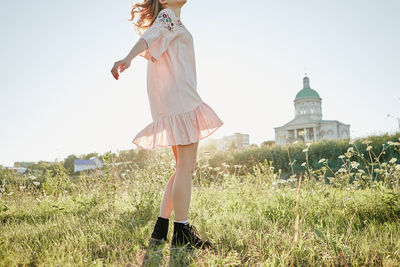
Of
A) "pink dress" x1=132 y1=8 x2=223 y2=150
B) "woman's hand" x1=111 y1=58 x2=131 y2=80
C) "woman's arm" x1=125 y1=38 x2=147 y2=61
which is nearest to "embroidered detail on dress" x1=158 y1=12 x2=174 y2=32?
"pink dress" x1=132 y1=8 x2=223 y2=150

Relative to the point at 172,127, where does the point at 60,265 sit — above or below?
below

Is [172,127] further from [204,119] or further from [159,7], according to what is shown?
[159,7]

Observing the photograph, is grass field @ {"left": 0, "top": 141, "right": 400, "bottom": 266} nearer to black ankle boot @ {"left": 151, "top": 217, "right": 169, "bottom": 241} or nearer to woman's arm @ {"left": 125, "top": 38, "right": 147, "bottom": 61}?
black ankle boot @ {"left": 151, "top": 217, "right": 169, "bottom": 241}

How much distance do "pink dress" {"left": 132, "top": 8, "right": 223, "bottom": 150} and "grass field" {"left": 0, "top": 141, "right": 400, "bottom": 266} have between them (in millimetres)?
791

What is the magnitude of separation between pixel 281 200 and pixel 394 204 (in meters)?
0.99

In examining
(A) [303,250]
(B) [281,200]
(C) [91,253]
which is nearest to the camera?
(A) [303,250]

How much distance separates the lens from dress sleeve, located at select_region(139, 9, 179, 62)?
1.82 metres

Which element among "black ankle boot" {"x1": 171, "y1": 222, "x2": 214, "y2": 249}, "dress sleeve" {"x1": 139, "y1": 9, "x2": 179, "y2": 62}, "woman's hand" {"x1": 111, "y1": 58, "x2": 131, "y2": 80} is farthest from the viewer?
"black ankle boot" {"x1": 171, "y1": 222, "x2": 214, "y2": 249}

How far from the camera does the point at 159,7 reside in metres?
2.14

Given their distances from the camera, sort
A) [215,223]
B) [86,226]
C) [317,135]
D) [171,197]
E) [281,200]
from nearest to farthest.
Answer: [171,197] → [215,223] → [86,226] → [281,200] → [317,135]

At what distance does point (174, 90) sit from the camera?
195cm

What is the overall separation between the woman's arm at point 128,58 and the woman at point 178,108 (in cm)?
10

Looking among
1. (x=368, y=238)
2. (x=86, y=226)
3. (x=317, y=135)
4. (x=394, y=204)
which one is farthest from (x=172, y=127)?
(x=317, y=135)

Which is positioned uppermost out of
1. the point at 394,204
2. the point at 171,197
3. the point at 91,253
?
the point at 171,197
